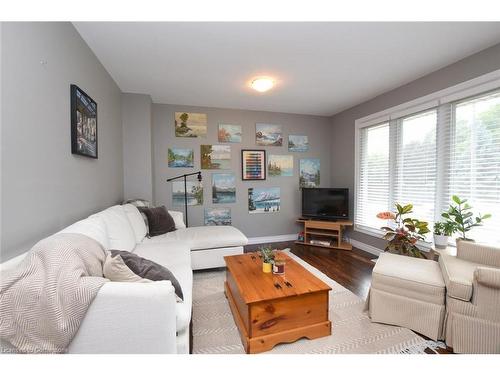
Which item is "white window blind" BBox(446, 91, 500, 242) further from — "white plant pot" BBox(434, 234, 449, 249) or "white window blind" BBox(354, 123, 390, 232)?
"white window blind" BBox(354, 123, 390, 232)

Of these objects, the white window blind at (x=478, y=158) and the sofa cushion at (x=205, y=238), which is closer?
the white window blind at (x=478, y=158)

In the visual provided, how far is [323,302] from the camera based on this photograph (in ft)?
5.19

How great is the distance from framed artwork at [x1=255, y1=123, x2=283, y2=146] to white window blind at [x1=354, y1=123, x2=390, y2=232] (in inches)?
56.0

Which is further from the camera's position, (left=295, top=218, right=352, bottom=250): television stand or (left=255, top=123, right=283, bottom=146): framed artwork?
(left=255, top=123, right=283, bottom=146): framed artwork

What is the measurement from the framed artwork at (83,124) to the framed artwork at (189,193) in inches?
63.7

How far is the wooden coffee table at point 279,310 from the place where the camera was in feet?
4.73

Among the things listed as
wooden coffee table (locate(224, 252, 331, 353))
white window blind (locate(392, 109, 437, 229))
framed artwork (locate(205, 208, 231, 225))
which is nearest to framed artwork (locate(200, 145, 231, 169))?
framed artwork (locate(205, 208, 231, 225))

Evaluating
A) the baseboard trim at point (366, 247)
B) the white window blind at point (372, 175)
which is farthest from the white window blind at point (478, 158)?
the baseboard trim at point (366, 247)

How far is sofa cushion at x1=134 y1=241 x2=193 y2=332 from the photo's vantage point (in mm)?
1179

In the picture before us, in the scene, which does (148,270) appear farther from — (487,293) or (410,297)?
(487,293)

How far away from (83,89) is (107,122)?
65 centimetres

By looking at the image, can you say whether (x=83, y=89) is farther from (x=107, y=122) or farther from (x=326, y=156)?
(x=326, y=156)

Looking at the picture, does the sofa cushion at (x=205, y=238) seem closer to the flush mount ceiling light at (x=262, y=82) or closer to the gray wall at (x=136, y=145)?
the gray wall at (x=136, y=145)

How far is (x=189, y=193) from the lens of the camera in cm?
371
